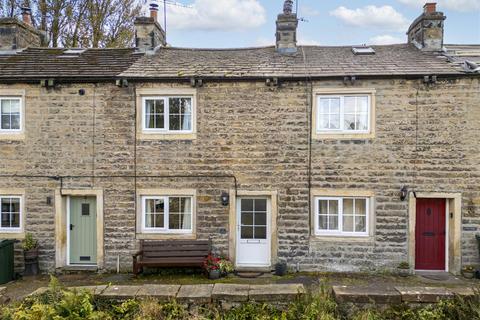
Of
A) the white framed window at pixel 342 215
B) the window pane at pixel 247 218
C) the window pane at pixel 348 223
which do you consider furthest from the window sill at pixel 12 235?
the window pane at pixel 348 223

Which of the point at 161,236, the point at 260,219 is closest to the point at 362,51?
the point at 260,219

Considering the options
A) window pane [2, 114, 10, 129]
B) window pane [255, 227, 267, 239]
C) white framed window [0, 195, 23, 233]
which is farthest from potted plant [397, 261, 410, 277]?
window pane [2, 114, 10, 129]

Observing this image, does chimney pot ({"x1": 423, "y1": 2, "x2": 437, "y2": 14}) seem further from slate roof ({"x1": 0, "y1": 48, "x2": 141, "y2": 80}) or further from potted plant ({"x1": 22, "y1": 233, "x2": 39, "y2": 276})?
potted plant ({"x1": 22, "y1": 233, "x2": 39, "y2": 276})

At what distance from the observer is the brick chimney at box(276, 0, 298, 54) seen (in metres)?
11.3

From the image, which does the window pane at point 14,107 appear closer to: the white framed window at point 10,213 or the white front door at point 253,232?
the white framed window at point 10,213

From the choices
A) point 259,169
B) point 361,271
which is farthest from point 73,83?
point 361,271

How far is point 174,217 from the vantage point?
9.89m

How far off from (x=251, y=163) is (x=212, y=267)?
2.96m

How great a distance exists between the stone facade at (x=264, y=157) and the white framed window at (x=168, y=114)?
35cm

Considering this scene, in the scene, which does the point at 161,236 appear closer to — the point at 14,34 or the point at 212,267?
the point at 212,267

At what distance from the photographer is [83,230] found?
10.1 m

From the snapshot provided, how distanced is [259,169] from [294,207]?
1.42m

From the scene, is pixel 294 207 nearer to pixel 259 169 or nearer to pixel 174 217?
pixel 259 169

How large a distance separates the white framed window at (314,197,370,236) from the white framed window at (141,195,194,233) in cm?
363
